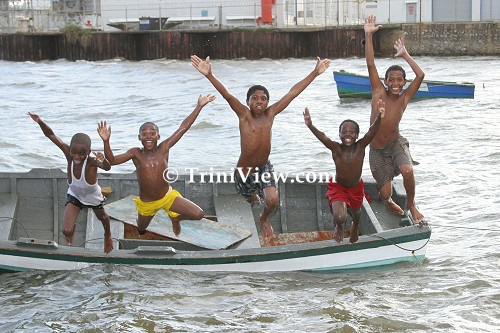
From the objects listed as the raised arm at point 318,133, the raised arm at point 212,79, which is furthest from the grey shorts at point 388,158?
the raised arm at point 212,79

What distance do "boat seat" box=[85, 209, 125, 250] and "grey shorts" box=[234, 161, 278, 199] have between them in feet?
4.81

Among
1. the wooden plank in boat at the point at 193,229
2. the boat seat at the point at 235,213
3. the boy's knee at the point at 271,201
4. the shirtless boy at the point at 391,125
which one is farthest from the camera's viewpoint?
the boat seat at the point at 235,213

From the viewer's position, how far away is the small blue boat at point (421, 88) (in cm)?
2630

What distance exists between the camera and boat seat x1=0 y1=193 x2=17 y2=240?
10.3m

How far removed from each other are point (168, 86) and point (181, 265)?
24.8 metres

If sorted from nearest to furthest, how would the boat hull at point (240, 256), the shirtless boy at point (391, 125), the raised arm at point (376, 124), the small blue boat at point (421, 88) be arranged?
the raised arm at point (376, 124)
the boat hull at point (240, 256)
the shirtless boy at point (391, 125)
the small blue boat at point (421, 88)

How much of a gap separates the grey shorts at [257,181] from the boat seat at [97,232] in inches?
57.7

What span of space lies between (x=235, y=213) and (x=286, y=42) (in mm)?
30799

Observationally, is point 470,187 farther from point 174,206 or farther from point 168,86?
point 168,86

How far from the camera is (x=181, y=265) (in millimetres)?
9234

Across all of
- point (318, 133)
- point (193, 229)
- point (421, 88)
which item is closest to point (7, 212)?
point (193, 229)

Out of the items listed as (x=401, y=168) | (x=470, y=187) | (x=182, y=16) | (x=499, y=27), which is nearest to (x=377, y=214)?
(x=401, y=168)

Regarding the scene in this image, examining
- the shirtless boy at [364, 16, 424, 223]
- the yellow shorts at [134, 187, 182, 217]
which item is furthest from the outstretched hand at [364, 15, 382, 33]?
the yellow shorts at [134, 187, 182, 217]

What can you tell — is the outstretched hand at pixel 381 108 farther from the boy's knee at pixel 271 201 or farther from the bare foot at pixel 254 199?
the bare foot at pixel 254 199
